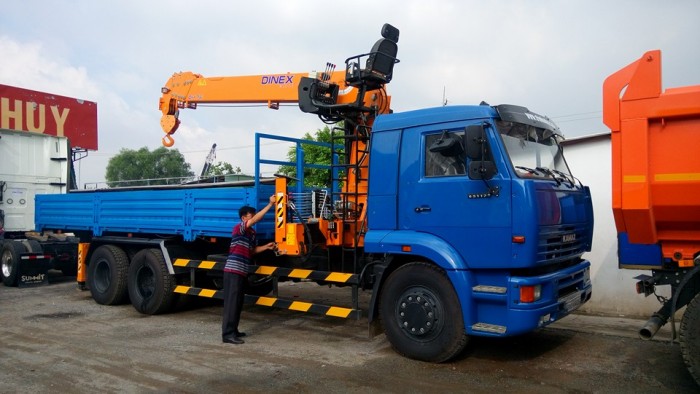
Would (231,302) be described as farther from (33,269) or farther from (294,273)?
(33,269)

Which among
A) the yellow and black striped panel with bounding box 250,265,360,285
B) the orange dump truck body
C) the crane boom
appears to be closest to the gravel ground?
the yellow and black striped panel with bounding box 250,265,360,285

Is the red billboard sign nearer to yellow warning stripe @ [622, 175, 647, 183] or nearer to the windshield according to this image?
the windshield

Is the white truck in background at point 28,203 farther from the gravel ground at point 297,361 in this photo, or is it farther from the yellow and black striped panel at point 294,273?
the yellow and black striped panel at point 294,273

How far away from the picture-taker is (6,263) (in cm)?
1154

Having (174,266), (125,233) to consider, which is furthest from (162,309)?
(125,233)

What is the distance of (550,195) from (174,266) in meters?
5.73

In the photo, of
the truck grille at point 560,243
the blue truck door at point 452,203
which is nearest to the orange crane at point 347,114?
the blue truck door at point 452,203

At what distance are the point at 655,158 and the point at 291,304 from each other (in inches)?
176

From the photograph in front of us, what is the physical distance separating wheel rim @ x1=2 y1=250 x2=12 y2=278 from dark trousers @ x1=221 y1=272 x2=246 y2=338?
7285mm

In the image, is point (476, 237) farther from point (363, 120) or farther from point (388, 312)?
point (363, 120)

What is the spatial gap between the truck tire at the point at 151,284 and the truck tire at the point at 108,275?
12.3 inches

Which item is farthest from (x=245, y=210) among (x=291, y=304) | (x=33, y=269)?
(x=33, y=269)

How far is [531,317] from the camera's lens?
497cm

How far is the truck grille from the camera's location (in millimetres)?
5062
